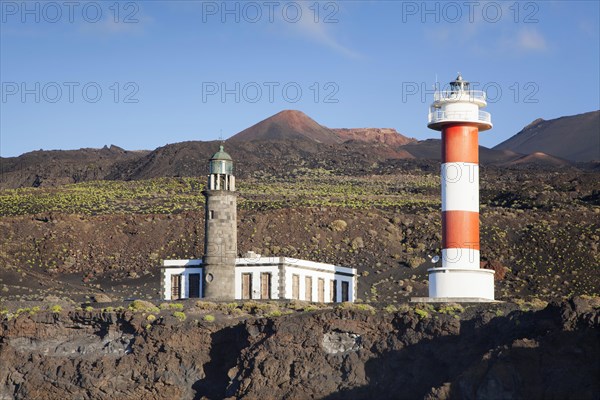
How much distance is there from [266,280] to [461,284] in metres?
11.7

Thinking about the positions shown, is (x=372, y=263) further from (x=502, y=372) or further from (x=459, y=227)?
(x=502, y=372)

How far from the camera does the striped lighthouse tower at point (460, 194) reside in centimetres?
4641

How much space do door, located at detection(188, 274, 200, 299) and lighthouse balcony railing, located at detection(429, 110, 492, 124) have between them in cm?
1472

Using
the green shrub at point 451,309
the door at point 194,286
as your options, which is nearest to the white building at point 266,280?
the door at point 194,286

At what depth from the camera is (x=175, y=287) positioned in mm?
56469

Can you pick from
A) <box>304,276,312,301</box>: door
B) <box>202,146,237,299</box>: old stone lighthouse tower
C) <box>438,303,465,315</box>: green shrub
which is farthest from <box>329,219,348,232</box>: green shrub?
<box>438,303,465,315</box>: green shrub

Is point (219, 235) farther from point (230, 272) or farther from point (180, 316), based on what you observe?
point (180, 316)

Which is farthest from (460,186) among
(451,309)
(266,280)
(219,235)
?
(266,280)

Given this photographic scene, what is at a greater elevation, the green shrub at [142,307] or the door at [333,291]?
the door at [333,291]

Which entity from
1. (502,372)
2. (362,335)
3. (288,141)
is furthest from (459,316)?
(288,141)

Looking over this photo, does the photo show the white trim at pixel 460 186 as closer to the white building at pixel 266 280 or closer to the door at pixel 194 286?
the white building at pixel 266 280

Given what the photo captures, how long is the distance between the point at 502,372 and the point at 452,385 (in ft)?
6.52

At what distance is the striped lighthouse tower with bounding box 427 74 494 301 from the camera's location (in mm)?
46406

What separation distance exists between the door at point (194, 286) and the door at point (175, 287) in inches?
25.5
